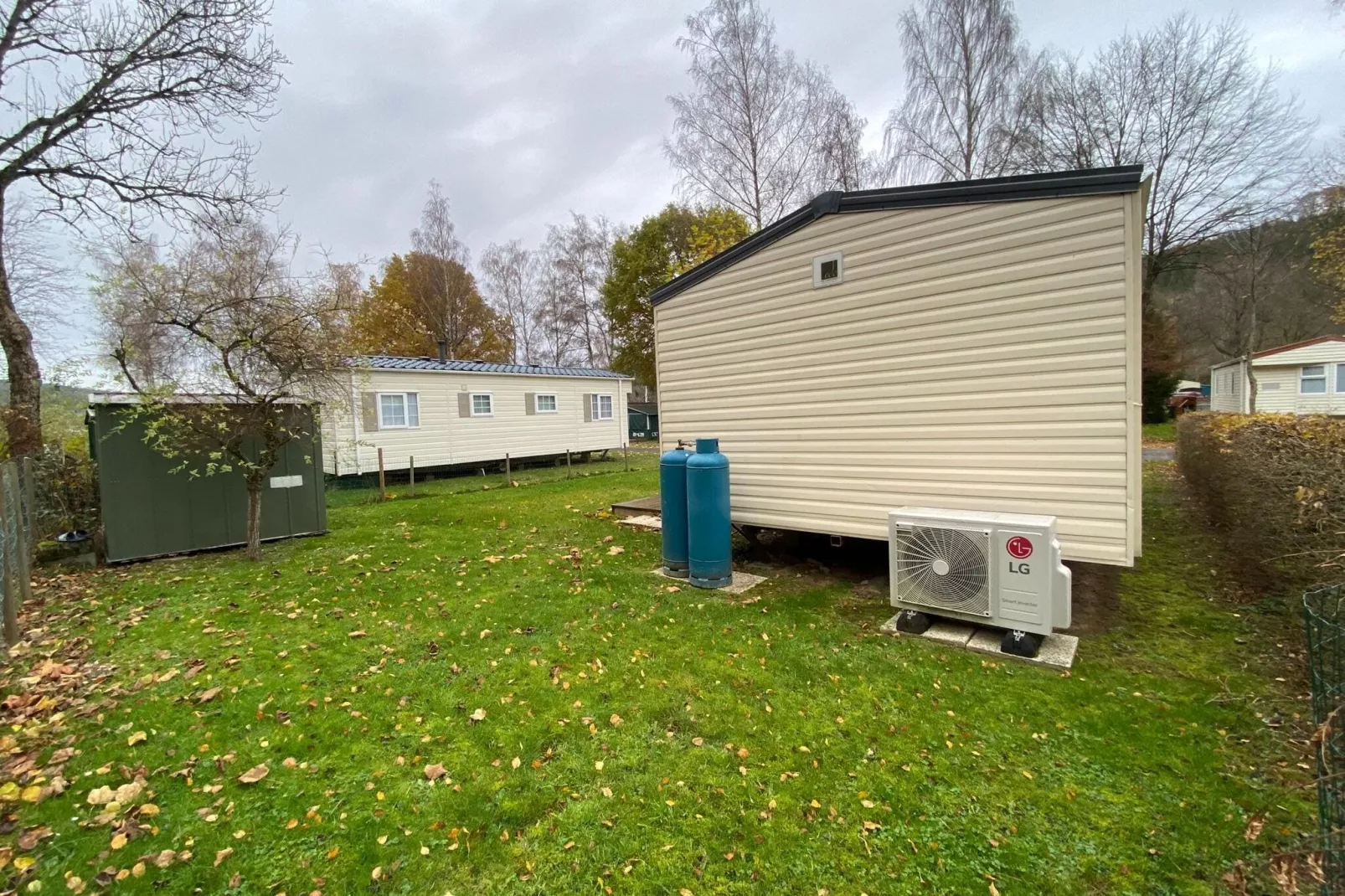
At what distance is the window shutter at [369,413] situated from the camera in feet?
39.9

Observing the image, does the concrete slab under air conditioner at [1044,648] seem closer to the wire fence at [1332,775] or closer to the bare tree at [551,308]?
the wire fence at [1332,775]

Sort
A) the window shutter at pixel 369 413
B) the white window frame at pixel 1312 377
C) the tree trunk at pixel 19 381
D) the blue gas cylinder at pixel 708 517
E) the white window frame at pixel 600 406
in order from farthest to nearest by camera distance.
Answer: the white window frame at pixel 1312 377 → the white window frame at pixel 600 406 → the window shutter at pixel 369 413 → the tree trunk at pixel 19 381 → the blue gas cylinder at pixel 708 517

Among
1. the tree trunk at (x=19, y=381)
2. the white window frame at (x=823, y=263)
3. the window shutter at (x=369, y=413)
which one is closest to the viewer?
the white window frame at (x=823, y=263)

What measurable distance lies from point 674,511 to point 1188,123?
22767mm

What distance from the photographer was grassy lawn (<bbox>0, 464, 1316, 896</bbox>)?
2092 mm

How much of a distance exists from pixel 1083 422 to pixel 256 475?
8500 mm

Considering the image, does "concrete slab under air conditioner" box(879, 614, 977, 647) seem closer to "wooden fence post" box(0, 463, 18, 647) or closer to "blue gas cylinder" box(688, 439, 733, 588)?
"blue gas cylinder" box(688, 439, 733, 588)

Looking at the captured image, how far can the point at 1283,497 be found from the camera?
3701 millimetres

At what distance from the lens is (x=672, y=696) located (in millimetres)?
3352

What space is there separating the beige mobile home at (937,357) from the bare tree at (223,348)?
4738 mm

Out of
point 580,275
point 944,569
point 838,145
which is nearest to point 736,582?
point 944,569

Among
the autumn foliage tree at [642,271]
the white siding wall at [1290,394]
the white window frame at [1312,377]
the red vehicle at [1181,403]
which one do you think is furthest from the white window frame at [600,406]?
the white window frame at [1312,377]

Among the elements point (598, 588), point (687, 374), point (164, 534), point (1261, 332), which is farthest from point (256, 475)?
point (1261, 332)

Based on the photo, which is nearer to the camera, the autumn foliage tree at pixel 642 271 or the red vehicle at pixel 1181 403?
the autumn foliage tree at pixel 642 271
